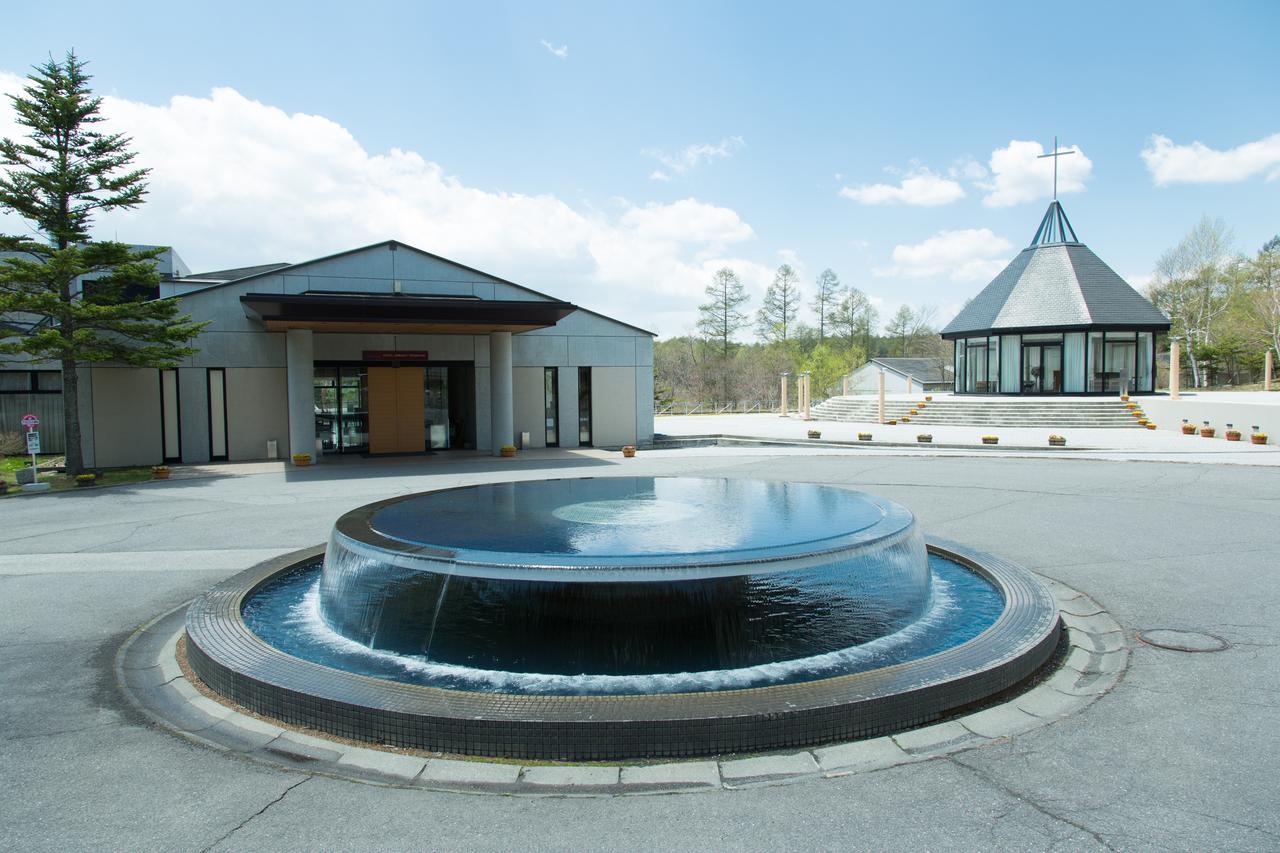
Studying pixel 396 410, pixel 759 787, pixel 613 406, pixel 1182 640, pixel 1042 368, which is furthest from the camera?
pixel 1042 368

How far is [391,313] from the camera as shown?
1995 cm

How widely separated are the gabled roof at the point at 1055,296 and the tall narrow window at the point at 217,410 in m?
35.8

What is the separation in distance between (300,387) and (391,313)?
424cm

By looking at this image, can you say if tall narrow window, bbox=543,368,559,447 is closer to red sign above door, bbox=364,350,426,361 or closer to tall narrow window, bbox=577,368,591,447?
tall narrow window, bbox=577,368,591,447

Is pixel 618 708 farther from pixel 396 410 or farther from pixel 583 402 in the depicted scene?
pixel 583 402

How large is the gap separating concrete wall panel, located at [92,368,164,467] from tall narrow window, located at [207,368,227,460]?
136cm

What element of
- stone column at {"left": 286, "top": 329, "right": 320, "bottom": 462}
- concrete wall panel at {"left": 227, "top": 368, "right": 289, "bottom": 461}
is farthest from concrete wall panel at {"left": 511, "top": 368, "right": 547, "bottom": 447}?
concrete wall panel at {"left": 227, "top": 368, "right": 289, "bottom": 461}

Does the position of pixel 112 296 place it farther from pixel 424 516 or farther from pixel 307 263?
pixel 424 516

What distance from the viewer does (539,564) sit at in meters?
5.81

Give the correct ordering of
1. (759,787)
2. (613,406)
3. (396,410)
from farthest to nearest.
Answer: (613,406) → (396,410) → (759,787)

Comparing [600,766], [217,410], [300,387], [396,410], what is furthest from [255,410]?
[600,766]

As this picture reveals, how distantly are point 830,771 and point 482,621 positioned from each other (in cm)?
279

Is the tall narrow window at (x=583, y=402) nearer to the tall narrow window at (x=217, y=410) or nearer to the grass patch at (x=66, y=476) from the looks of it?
the tall narrow window at (x=217, y=410)

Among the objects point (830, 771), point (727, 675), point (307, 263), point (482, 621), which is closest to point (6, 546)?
point (482, 621)
